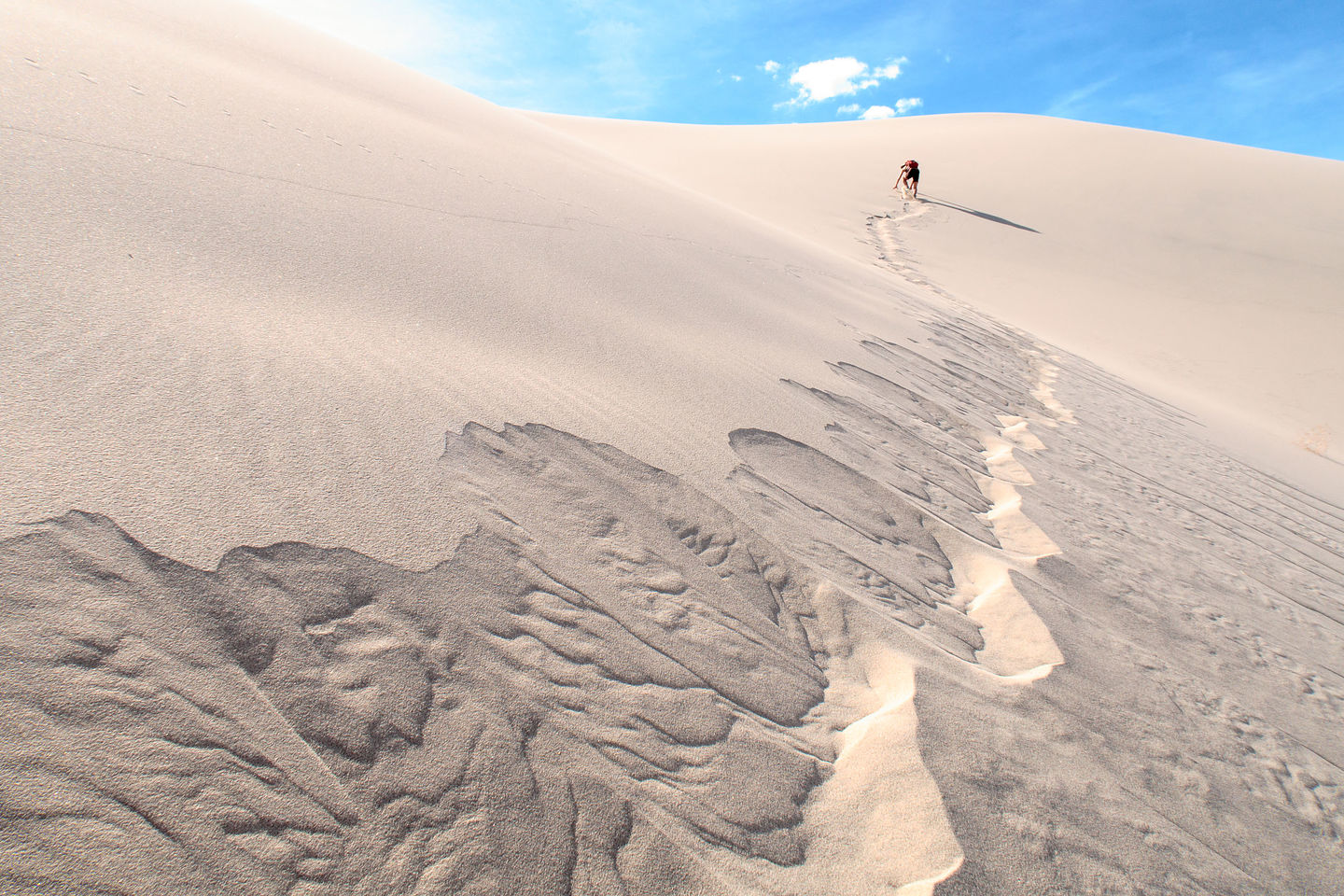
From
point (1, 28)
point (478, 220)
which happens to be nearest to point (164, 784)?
point (478, 220)

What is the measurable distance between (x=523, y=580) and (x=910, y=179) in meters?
14.8

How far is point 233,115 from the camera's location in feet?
10.4

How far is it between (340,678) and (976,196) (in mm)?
16430

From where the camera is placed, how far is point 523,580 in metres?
1.33

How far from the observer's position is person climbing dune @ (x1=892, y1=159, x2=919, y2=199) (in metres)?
13.5

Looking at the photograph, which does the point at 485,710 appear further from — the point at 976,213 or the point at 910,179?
the point at 910,179

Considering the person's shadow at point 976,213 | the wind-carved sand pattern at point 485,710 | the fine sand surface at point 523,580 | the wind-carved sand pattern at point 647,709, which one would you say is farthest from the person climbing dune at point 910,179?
the wind-carved sand pattern at point 485,710

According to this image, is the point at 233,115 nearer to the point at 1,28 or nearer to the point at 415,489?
the point at 1,28

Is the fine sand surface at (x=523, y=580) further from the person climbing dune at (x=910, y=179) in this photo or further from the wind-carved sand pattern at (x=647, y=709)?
the person climbing dune at (x=910, y=179)

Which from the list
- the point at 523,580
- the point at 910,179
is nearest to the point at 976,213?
the point at 910,179

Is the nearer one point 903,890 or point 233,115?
point 903,890

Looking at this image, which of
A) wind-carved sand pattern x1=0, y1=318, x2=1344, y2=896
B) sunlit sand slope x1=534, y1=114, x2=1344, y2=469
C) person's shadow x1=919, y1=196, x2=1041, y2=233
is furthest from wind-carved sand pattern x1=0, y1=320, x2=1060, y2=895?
person's shadow x1=919, y1=196, x2=1041, y2=233

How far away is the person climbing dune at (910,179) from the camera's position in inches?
531

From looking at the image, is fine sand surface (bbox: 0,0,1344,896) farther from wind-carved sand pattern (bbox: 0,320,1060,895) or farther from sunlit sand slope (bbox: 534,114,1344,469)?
sunlit sand slope (bbox: 534,114,1344,469)
